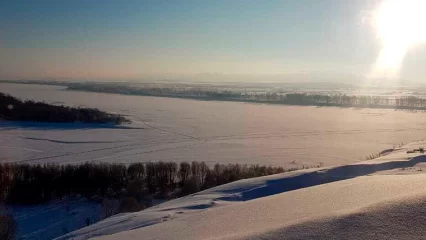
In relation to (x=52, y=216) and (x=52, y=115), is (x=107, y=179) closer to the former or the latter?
(x=52, y=216)

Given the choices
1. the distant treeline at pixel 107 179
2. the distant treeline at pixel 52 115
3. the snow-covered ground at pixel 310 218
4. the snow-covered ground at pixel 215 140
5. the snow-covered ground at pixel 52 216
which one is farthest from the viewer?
the distant treeline at pixel 52 115

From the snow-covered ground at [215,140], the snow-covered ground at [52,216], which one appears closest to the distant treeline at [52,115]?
the snow-covered ground at [215,140]

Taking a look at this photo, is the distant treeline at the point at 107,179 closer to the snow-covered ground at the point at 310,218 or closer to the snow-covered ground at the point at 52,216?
the snow-covered ground at the point at 52,216

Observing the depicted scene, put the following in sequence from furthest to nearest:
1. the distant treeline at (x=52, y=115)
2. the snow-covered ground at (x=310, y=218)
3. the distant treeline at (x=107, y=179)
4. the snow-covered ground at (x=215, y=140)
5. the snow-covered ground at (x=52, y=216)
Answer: the distant treeline at (x=52, y=115) < the snow-covered ground at (x=215, y=140) < the distant treeline at (x=107, y=179) < the snow-covered ground at (x=52, y=216) < the snow-covered ground at (x=310, y=218)

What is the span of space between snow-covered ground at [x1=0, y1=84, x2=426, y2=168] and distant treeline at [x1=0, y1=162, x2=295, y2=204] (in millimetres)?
3716

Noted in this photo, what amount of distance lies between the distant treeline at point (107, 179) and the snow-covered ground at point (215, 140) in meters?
3.72

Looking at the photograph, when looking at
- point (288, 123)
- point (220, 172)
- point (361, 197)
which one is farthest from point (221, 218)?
point (288, 123)

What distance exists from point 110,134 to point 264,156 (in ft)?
56.0

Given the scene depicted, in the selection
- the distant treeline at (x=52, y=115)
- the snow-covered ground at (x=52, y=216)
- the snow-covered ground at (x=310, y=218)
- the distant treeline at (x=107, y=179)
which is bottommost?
the snow-covered ground at (x=52, y=216)

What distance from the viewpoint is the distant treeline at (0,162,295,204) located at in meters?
20.0

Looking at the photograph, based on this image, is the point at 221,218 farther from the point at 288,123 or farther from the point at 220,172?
the point at 288,123

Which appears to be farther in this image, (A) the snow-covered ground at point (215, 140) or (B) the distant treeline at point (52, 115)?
(B) the distant treeline at point (52, 115)

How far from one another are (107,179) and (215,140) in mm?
13835

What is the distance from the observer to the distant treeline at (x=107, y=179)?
19984mm
